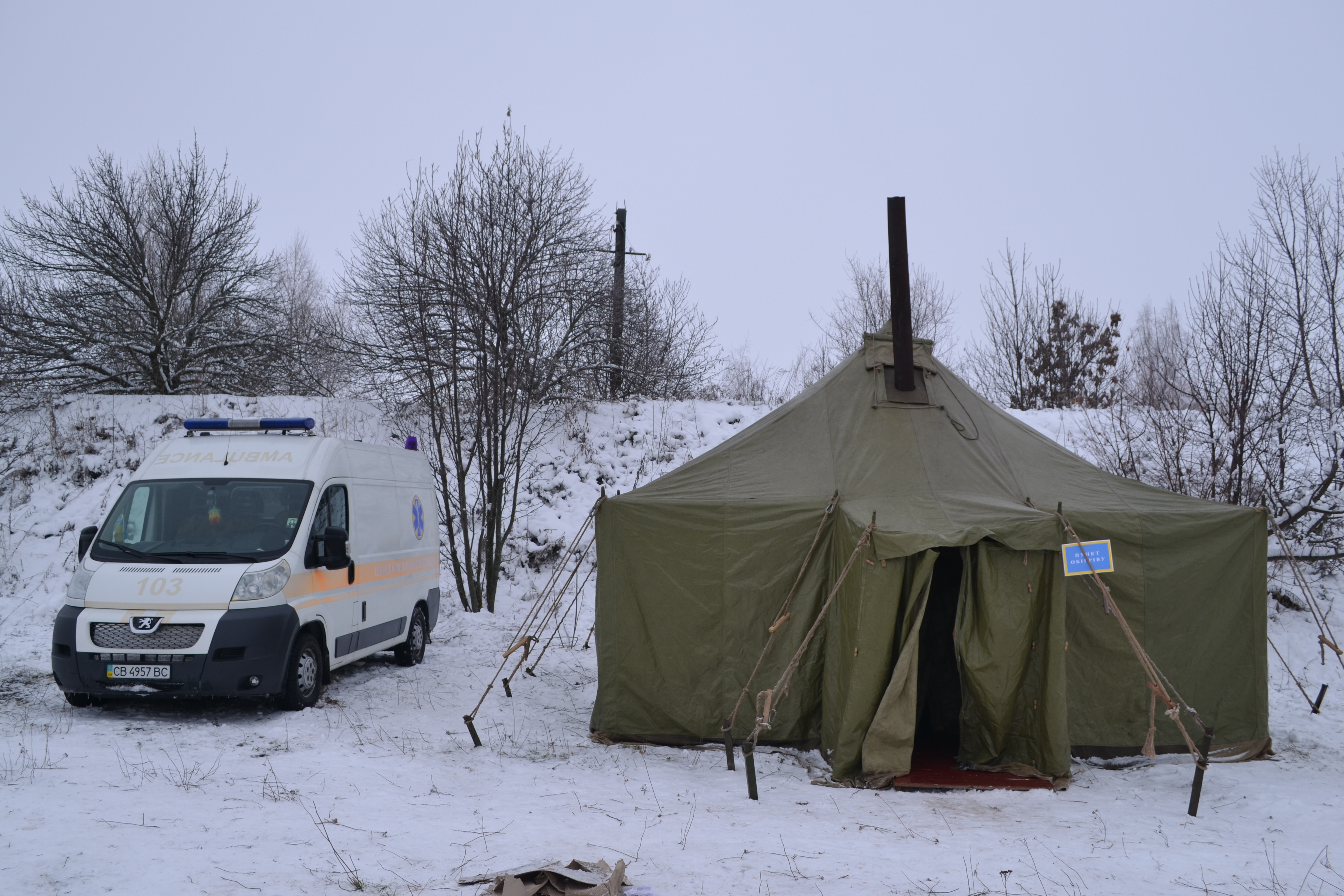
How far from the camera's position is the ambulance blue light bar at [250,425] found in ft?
26.8

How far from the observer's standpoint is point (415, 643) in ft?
33.1

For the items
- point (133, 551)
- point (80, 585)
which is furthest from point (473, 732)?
point (80, 585)

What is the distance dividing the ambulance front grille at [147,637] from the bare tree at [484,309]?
19.8 feet

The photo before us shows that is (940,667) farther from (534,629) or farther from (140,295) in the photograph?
(140,295)

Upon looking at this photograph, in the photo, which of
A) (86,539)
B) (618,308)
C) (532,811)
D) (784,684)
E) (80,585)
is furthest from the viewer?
(618,308)

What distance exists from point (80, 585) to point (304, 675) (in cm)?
192

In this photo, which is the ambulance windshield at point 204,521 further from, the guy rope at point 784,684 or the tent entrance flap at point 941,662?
the tent entrance flap at point 941,662

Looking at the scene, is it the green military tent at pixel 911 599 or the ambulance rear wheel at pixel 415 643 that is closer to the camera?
the green military tent at pixel 911 599

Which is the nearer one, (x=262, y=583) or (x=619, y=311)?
(x=262, y=583)

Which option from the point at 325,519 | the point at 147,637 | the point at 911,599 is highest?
the point at 325,519

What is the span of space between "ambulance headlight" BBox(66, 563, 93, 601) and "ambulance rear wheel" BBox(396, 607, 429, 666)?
3.35 m

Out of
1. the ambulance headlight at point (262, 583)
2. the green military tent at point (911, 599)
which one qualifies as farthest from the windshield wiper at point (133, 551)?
the green military tent at point (911, 599)

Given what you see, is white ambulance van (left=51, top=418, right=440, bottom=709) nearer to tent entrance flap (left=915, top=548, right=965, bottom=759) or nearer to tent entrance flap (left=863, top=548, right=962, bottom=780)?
tent entrance flap (left=863, top=548, right=962, bottom=780)

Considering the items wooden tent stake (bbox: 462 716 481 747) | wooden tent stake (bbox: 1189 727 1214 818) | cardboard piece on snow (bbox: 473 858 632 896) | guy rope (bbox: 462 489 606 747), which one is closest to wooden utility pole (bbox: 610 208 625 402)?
guy rope (bbox: 462 489 606 747)
